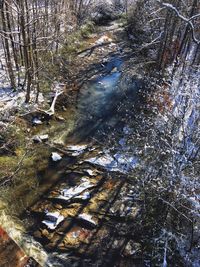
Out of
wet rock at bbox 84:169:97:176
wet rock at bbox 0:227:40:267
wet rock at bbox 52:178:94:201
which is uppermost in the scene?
wet rock at bbox 0:227:40:267

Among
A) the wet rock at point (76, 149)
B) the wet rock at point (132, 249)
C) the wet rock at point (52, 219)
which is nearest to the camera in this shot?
the wet rock at point (132, 249)

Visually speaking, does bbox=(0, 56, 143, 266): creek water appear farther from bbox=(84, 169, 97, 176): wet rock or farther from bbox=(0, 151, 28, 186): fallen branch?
bbox=(84, 169, 97, 176): wet rock

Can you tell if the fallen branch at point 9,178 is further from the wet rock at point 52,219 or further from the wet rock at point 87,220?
the wet rock at point 87,220

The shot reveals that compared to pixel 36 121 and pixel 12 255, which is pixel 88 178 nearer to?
pixel 36 121

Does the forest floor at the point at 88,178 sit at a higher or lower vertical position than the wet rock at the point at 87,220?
higher

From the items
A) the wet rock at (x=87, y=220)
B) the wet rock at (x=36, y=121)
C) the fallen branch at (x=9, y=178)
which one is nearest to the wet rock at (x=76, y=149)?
the wet rock at (x=36, y=121)

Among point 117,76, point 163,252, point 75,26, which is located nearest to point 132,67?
point 117,76

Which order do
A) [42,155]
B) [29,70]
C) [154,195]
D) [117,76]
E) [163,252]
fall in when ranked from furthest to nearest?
[117,76]
[29,70]
[42,155]
[154,195]
[163,252]

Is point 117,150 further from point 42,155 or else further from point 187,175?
point 187,175

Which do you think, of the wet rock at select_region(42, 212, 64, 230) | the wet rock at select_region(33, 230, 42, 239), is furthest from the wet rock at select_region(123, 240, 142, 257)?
the wet rock at select_region(33, 230, 42, 239)

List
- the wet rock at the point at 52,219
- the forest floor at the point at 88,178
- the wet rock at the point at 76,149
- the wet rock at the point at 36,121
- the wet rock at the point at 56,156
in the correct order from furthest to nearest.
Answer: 1. the wet rock at the point at 36,121
2. the wet rock at the point at 76,149
3. the wet rock at the point at 56,156
4. the wet rock at the point at 52,219
5. the forest floor at the point at 88,178

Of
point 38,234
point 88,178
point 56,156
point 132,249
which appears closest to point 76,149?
point 56,156
